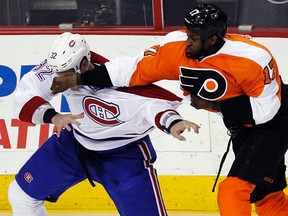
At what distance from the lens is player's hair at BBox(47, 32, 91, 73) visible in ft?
11.6

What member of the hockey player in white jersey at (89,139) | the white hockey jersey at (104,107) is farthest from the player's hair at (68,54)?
the white hockey jersey at (104,107)

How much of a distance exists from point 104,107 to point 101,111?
1.0 inches

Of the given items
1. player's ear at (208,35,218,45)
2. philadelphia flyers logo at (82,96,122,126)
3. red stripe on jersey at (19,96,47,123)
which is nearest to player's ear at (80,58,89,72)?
philadelphia flyers logo at (82,96,122,126)

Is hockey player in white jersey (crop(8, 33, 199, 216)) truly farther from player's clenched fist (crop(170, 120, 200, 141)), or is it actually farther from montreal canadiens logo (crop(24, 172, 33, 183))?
player's clenched fist (crop(170, 120, 200, 141))

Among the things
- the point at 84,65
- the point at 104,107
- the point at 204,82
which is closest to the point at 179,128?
the point at 204,82

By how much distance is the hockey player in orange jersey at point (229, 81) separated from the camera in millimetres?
3318

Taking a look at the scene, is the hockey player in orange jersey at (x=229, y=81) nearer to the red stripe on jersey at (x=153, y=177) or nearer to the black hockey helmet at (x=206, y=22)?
the black hockey helmet at (x=206, y=22)

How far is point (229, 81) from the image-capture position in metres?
3.34

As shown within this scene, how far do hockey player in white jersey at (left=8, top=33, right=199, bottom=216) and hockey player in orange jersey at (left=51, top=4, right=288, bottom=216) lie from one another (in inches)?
3.6

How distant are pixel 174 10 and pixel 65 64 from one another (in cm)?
129

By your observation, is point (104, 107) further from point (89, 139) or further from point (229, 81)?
point (229, 81)

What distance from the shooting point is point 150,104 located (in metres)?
3.54

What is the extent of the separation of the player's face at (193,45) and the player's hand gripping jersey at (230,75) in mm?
37

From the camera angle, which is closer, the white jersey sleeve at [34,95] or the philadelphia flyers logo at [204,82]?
the philadelphia flyers logo at [204,82]
